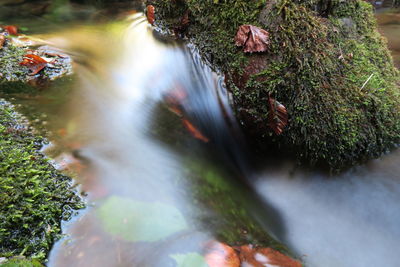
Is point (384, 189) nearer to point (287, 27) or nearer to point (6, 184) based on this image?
point (287, 27)

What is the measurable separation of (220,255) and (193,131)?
1376mm

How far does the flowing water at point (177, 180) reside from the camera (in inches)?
70.7

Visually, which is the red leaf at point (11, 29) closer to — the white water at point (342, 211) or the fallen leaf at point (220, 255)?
the white water at point (342, 211)

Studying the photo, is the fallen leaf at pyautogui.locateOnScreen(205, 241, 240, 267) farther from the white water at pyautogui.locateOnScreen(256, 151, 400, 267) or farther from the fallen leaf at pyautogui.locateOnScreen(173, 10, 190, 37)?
the fallen leaf at pyautogui.locateOnScreen(173, 10, 190, 37)

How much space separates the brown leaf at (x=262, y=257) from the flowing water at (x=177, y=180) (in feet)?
0.35

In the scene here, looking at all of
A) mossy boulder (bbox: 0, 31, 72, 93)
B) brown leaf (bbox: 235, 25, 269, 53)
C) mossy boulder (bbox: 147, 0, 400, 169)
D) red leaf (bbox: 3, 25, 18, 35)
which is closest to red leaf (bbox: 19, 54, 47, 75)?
mossy boulder (bbox: 0, 31, 72, 93)

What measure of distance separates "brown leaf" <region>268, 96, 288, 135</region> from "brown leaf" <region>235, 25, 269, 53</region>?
0.48 meters

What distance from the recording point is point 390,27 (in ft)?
18.7

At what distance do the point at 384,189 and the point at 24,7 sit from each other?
548cm

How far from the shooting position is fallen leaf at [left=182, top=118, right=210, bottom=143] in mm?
2871

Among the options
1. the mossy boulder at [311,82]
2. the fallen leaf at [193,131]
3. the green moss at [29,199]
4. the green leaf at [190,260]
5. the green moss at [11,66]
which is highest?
the mossy boulder at [311,82]

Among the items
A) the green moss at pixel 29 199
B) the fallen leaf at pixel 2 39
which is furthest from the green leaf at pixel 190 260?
the fallen leaf at pixel 2 39

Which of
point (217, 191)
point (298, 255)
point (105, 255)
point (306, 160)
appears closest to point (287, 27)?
point (306, 160)

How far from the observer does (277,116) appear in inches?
103
